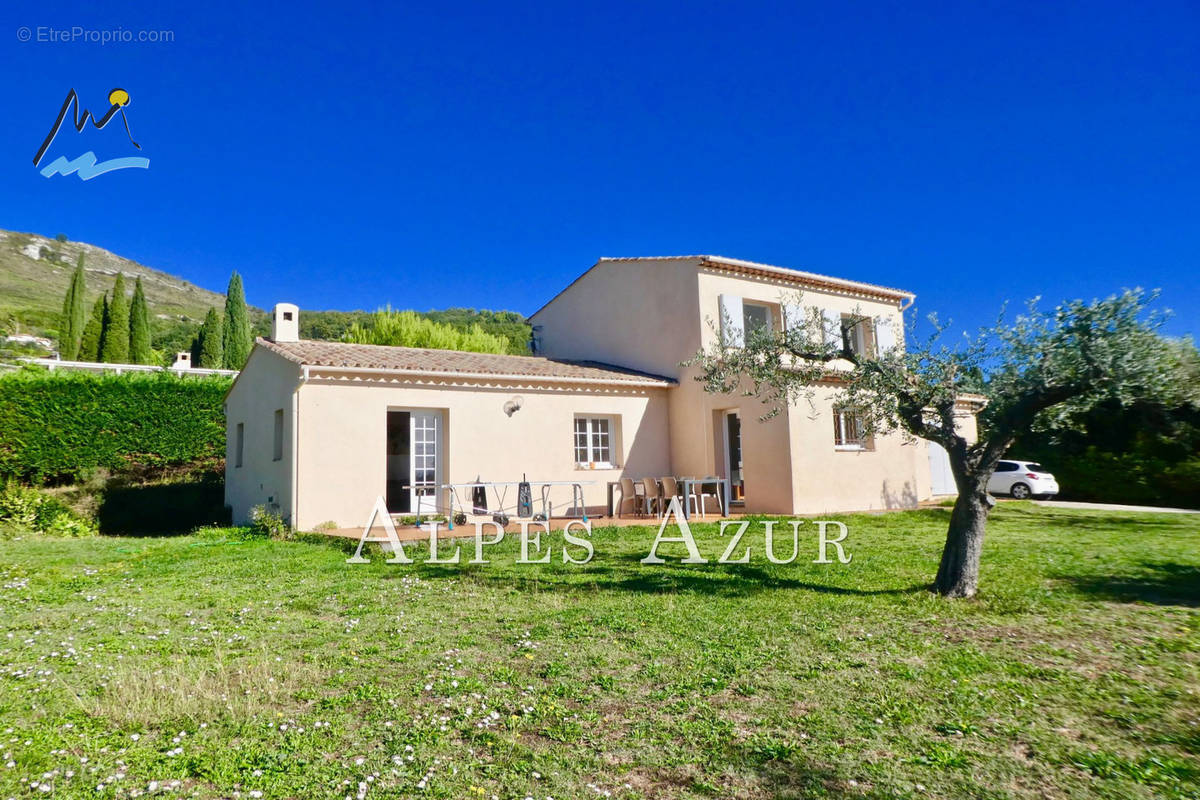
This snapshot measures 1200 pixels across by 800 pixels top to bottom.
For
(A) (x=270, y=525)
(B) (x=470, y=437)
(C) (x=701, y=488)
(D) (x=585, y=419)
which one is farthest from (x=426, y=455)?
(C) (x=701, y=488)

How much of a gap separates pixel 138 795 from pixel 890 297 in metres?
19.3

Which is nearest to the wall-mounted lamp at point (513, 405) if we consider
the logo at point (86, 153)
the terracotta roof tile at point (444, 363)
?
the terracotta roof tile at point (444, 363)

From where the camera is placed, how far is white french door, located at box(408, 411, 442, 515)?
12.8 metres

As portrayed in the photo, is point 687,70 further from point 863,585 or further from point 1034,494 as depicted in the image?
point 1034,494

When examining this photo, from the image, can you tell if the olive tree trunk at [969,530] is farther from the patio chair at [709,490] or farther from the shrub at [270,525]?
the shrub at [270,525]

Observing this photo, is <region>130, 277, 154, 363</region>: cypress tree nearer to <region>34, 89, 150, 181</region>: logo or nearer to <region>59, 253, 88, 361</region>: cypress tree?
<region>59, 253, 88, 361</region>: cypress tree

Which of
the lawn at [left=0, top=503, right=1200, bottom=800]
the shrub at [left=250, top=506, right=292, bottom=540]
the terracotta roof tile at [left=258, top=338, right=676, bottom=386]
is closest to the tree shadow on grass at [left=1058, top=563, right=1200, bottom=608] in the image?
the lawn at [left=0, top=503, right=1200, bottom=800]

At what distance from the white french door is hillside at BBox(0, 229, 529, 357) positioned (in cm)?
1079

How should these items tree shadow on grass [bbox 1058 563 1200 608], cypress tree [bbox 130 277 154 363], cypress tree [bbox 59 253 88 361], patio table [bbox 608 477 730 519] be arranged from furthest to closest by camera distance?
1. cypress tree [bbox 59 253 88 361]
2. cypress tree [bbox 130 277 154 363]
3. patio table [bbox 608 477 730 519]
4. tree shadow on grass [bbox 1058 563 1200 608]

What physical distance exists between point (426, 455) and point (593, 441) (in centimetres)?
390

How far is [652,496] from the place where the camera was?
43.7ft

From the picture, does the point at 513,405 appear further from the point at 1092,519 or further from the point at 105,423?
the point at 1092,519

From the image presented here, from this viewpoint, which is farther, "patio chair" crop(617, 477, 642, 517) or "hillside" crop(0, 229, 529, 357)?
"hillside" crop(0, 229, 529, 357)

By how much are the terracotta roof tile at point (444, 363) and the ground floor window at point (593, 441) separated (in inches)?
41.5
